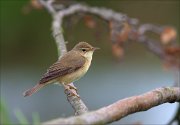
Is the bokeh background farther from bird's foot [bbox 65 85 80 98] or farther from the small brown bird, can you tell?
bird's foot [bbox 65 85 80 98]

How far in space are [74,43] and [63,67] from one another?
4.48m

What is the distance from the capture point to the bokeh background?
8.15m

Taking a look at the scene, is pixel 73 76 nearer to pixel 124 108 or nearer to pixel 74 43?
pixel 124 108

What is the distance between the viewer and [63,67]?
3518 millimetres

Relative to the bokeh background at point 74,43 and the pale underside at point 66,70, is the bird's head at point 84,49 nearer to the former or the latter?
the pale underside at point 66,70

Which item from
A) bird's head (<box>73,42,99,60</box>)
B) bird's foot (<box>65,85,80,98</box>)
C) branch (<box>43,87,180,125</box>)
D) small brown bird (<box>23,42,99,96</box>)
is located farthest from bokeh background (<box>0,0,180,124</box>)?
branch (<box>43,87,180,125</box>)

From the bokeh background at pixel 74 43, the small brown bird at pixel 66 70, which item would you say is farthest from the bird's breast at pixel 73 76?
the bokeh background at pixel 74 43

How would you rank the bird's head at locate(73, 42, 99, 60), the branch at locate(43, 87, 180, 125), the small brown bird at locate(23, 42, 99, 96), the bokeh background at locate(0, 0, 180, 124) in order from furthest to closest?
the bokeh background at locate(0, 0, 180, 124) → the bird's head at locate(73, 42, 99, 60) → the small brown bird at locate(23, 42, 99, 96) → the branch at locate(43, 87, 180, 125)

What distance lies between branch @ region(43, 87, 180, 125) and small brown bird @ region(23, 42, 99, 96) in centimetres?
100

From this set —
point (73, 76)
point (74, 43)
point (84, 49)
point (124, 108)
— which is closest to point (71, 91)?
Answer: point (73, 76)

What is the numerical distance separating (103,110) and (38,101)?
21.5 ft

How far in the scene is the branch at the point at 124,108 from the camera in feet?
5.17

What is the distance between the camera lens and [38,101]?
8.21 m

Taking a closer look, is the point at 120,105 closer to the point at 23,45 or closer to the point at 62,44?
the point at 62,44
